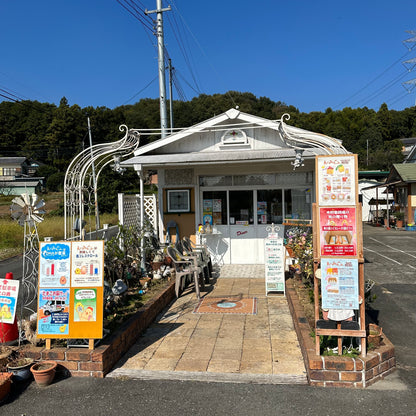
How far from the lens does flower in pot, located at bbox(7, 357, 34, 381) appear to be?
3.99 meters

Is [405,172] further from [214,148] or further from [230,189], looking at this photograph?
[214,148]

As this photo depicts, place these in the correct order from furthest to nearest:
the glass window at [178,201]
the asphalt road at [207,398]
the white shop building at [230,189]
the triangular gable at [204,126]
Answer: the glass window at [178,201], the white shop building at [230,189], the triangular gable at [204,126], the asphalt road at [207,398]

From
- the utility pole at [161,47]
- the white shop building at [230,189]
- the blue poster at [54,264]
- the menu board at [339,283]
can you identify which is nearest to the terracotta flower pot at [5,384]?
the blue poster at [54,264]

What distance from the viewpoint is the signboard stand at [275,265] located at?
7.12m

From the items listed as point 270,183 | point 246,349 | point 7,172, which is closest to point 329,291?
point 246,349

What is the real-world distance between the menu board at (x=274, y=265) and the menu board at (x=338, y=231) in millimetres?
3098

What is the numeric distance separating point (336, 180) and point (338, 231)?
54cm

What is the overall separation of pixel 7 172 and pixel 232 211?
49100 mm

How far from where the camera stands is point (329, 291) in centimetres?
402

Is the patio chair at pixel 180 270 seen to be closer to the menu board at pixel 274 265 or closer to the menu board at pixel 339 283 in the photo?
the menu board at pixel 274 265

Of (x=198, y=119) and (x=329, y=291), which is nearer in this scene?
(x=329, y=291)

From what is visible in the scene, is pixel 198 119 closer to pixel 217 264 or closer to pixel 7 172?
pixel 217 264

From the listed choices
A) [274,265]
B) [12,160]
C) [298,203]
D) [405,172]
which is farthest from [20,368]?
[12,160]

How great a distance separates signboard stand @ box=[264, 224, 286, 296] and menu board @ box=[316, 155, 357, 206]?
3.19m
